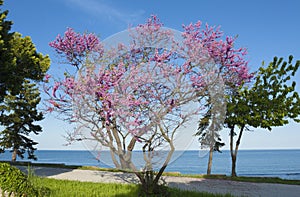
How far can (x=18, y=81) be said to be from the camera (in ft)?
41.1

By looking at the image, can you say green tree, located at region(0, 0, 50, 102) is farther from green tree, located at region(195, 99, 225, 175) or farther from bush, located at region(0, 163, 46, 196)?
green tree, located at region(195, 99, 225, 175)

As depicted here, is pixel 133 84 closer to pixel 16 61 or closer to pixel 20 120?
pixel 16 61

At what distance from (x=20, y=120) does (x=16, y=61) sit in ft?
25.5

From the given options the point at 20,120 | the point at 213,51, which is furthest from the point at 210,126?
the point at 20,120

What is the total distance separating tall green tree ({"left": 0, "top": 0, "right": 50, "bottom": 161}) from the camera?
1190 centimetres

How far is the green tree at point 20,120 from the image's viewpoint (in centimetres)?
1969

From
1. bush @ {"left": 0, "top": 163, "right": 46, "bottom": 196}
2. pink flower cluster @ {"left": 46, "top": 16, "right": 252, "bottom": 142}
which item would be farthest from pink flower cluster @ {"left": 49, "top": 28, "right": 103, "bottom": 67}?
bush @ {"left": 0, "top": 163, "right": 46, "bottom": 196}

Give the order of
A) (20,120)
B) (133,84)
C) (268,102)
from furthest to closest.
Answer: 1. (20,120)
2. (268,102)
3. (133,84)

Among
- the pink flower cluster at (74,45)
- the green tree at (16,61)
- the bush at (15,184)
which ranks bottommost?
the bush at (15,184)

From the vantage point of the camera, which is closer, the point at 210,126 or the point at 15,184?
the point at 210,126

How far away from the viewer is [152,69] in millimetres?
3002

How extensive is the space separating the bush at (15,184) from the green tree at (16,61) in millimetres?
6017

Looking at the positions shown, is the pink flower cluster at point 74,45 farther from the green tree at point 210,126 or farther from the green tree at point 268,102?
the green tree at point 268,102

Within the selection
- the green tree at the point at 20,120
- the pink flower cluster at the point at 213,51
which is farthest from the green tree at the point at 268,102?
the green tree at the point at 20,120
